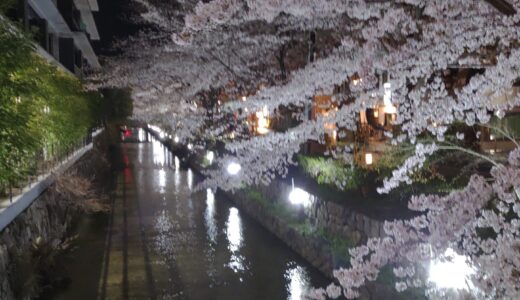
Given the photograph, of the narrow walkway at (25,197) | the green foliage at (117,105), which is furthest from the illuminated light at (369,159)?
the green foliage at (117,105)

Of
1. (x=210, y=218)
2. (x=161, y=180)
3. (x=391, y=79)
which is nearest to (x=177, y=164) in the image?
(x=161, y=180)

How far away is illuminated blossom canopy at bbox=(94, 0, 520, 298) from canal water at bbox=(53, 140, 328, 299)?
61.7 inches

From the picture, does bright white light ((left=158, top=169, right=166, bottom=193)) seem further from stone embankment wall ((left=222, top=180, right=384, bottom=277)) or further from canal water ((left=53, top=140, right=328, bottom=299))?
stone embankment wall ((left=222, top=180, right=384, bottom=277))

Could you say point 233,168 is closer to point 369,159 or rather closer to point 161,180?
point 369,159

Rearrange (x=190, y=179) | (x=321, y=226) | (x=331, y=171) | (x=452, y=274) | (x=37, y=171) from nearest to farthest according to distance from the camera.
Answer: (x=452, y=274)
(x=321, y=226)
(x=37, y=171)
(x=331, y=171)
(x=190, y=179)

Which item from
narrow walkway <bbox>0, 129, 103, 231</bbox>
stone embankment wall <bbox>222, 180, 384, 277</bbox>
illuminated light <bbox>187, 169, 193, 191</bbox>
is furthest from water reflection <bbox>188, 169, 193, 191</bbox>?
stone embankment wall <bbox>222, 180, 384, 277</bbox>

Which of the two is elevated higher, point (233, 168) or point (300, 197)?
point (233, 168)

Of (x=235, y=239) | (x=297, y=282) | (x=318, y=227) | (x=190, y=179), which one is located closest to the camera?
(x=297, y=282)

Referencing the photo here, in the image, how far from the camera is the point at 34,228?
31.7 ft

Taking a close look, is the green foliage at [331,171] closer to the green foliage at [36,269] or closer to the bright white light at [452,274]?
the bright white light at [452,274]

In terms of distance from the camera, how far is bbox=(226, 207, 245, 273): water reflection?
418 inches

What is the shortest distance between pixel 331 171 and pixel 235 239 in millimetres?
3083

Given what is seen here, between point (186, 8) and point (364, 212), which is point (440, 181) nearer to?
point (364, 212)

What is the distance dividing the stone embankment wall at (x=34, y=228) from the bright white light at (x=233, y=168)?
13.1 ft
